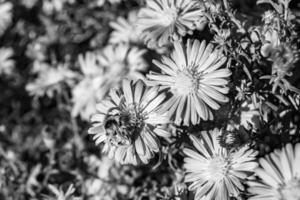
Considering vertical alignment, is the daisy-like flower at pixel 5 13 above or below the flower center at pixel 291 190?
above

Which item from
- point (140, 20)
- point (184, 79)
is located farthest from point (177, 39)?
point (140, 20)

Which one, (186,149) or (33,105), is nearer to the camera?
(186,149)

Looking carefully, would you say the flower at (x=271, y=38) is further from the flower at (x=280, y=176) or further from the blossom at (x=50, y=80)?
the blossom at (x=50, y=80)

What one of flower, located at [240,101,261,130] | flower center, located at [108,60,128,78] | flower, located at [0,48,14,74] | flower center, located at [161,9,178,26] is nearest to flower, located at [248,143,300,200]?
flower, located at [240,101,261,130]

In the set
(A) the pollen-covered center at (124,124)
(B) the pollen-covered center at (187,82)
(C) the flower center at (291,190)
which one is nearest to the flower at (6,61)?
(A) the pollen-covered center at (124,124)

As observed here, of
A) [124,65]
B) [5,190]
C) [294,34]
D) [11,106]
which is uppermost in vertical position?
[294,34]

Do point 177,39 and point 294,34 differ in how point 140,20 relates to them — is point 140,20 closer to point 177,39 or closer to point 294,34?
point 177,39

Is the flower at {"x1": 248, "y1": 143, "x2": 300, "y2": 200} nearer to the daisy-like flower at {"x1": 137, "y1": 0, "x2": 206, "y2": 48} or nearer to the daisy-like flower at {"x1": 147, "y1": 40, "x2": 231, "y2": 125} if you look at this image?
the daisy-like flower at {"x1": 147, "y1": 40, "x2": 231, "y2": 125}
